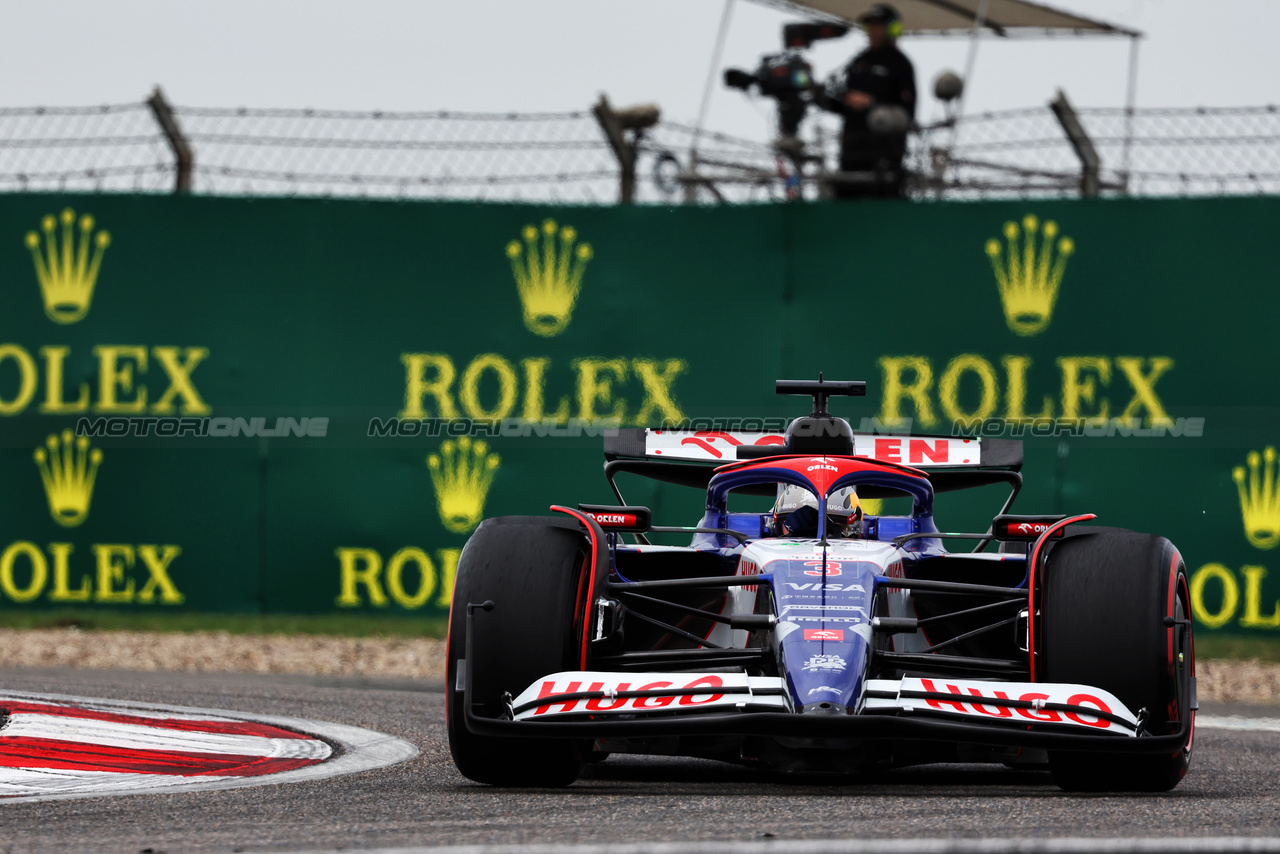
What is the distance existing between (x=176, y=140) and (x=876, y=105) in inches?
168

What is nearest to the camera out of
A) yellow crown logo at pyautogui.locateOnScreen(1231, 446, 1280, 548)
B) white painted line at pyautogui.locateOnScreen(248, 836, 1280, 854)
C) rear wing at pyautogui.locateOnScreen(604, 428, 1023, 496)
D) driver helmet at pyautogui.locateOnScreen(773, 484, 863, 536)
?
white painted line at pyautogui.locateOnScreen(248, 836, 1280, 854)

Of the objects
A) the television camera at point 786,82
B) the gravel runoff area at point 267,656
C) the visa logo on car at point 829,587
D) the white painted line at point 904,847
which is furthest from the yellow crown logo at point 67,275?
the white painted line at point 904,847

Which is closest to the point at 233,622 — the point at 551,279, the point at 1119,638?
the point at 551,279

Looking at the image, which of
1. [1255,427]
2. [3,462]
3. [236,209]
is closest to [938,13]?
[1255,427]

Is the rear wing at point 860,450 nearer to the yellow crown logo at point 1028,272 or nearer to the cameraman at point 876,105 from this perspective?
the yellow crown logo at point 1028,272

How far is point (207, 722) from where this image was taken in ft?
21.5

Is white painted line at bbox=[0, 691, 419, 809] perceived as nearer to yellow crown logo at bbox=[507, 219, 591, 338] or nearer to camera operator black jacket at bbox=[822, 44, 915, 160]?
yellow crown logo at bbox=[507, 219, 591, 338]

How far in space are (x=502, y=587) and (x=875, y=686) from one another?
1.09 m

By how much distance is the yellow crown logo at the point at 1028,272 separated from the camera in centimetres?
1027

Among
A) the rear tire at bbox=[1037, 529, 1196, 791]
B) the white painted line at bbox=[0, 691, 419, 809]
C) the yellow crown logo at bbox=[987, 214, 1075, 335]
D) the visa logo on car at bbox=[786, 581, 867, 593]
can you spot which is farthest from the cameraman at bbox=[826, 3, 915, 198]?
the visa logo on car at bbox=[786, 581, 867, 593]

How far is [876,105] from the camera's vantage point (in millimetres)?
10352

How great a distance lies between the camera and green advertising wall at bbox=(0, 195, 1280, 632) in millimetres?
10117

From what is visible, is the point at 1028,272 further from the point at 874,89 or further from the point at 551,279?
the point at 551,279

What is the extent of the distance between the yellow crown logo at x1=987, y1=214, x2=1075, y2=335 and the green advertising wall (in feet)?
0.06
